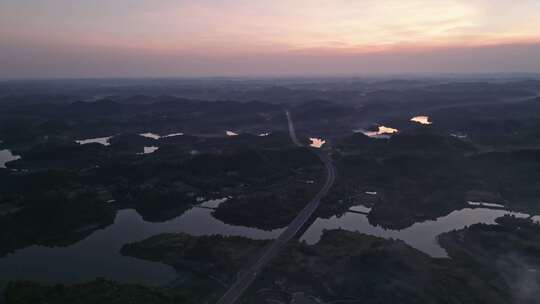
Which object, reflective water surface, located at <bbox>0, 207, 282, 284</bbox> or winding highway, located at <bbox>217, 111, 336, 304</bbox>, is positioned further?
reflective water surface, located at <bbox>0, 207, 282, 284</bbox>

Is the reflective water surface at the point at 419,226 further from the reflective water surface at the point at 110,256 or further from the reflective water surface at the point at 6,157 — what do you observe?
the reflective water surface at the point at 6,157

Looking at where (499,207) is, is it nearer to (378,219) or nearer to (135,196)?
(378,219)

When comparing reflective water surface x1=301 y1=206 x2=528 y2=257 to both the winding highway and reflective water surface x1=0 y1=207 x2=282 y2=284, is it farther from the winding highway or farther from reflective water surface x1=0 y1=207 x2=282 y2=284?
reflective water surface x1=0 y1=207 x2=282 y2=284

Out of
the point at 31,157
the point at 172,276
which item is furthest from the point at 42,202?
A: the point at 31,157

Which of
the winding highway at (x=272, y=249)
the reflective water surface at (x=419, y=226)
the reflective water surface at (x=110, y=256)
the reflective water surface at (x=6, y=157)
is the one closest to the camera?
the winding highway at (x=272, y=249)

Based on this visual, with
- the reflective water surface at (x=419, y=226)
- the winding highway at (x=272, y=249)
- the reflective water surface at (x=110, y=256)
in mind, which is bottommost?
the reflective water surface at (x=110, y=256)

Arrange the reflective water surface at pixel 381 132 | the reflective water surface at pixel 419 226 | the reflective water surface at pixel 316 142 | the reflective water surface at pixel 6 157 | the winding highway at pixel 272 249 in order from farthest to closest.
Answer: the reflective water surface at pixel 381 132 < the reflective water surface at pixel 316 142 < the reflective water surface at pixel 6 157 < the reflective water surface at pixel 419 226 < the winding highway at pixel 272 249

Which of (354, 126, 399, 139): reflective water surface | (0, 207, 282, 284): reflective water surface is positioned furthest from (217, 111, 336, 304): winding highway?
(354, 126, 399, 139): reflective water surface

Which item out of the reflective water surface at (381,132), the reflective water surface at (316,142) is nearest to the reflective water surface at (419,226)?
the reflective water surface at (316,142)

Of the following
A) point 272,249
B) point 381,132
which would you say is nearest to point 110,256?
point 272,249

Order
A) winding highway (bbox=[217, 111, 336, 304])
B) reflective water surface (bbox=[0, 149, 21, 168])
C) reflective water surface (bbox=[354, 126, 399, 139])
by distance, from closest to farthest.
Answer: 1. winding highway (bbox=[217, 111, 336, 304])
2. reflective water surface (bbox=[0, 149, 21, 168])
3. reflective water surface (bbox=[354, 126, 399, 139])

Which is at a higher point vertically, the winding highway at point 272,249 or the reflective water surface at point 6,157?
the winding highway at point 272,249

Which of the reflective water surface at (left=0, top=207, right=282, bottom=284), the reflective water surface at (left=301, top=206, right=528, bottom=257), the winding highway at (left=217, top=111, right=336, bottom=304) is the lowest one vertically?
the reflective water surface at (left=0, top=207, right=282, bottom=284)
